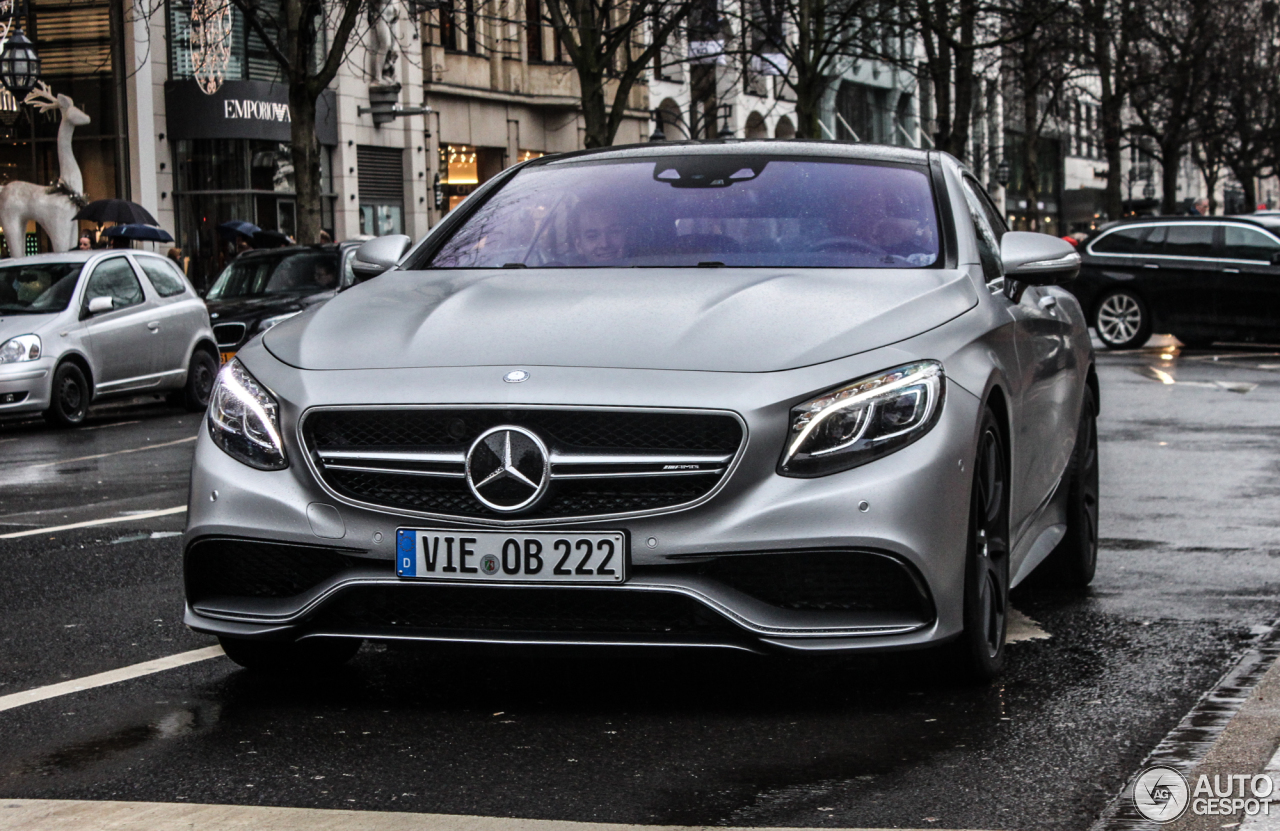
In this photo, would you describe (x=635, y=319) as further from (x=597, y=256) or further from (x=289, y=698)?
(x=289, y=698)

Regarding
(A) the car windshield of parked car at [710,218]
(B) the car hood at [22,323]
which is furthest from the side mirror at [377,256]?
(B) the car hood at [22,323]

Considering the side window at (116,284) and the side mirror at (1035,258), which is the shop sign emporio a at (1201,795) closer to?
the side mirror at (1035,258)

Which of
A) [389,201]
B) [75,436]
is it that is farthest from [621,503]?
[389,201]

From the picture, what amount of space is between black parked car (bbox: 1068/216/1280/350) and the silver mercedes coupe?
19.9m

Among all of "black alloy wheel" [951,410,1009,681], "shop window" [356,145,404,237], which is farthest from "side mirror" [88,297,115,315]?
"shop window" [356,145,404,237]

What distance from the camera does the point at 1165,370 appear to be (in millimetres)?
20844

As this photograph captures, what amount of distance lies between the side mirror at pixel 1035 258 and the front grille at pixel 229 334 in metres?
14.4

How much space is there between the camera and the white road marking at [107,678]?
526 cm

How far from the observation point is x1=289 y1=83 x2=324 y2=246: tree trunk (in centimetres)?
2561

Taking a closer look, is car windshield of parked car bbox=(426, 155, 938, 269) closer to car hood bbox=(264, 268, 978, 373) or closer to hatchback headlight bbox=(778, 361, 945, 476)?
car hood bbox=(264, 268, 978, 373)

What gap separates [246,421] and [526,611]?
35.0 inches

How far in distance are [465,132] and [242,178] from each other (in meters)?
10.1

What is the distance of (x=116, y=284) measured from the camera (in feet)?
60.7

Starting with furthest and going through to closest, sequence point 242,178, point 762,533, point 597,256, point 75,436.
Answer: point 242,178, point 75,436, point 597,256, point 762,533
